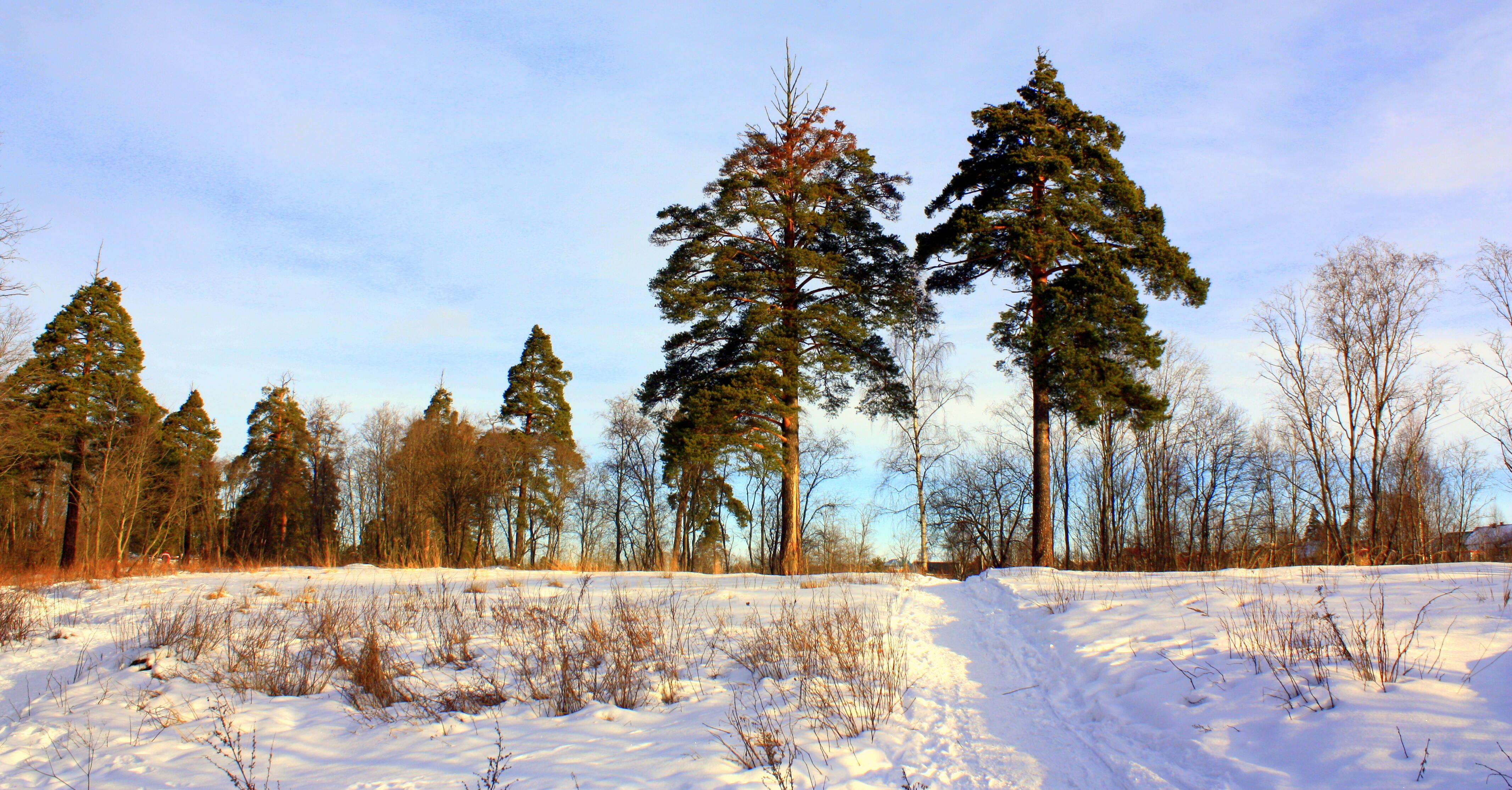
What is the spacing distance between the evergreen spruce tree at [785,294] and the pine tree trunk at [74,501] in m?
23.5

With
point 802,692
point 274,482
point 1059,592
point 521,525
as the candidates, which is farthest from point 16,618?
point 274,482

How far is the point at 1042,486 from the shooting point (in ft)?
55.9

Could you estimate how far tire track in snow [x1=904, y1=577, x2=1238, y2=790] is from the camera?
3.87 m

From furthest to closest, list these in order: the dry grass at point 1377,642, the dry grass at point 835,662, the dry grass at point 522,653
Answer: the dry grass at point 522,653 < the dry grass at point 835,662 < the dry grass at point 1377,642

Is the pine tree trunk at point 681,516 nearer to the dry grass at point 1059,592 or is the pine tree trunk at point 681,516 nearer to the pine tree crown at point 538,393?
the pine tree crown at point 538,393

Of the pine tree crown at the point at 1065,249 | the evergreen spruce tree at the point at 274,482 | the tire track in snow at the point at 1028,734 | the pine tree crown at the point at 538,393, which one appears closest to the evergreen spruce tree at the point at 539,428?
the pine tree crown at the point at 538,393

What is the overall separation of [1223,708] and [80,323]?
124ft

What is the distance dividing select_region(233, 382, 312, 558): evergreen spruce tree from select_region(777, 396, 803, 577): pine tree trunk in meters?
31.8

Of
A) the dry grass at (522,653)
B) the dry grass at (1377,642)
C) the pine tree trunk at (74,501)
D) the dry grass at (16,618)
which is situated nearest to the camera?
the dry grass at (1377,642)

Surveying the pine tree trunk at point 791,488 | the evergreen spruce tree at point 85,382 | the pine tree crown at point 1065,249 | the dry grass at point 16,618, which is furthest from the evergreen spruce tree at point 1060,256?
the evergreen spruce tree at point 85,382

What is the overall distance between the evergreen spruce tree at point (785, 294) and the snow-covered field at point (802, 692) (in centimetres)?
913

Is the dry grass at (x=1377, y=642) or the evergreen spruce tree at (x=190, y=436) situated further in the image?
the evergreen spruce tree at (x=190, y=436)

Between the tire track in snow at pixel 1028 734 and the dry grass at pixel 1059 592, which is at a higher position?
the dry grass at pixel 1059 592

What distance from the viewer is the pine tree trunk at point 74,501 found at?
2627 cm
